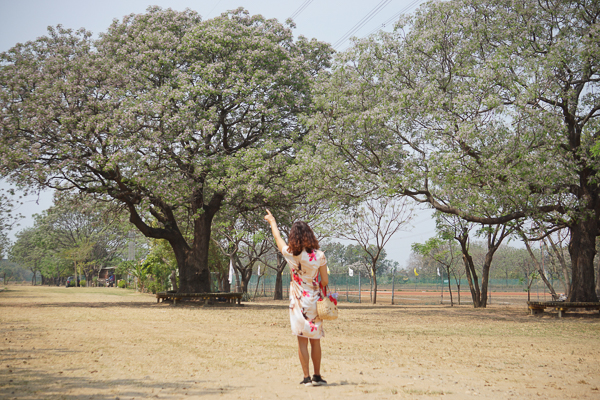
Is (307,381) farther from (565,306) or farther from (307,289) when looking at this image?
(565,306)

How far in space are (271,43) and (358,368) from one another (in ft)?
49.7

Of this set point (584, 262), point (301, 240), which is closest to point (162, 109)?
point (301, 240)

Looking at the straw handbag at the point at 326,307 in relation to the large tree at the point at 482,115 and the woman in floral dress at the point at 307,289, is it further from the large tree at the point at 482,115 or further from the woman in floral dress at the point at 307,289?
the large tree at the point at 482,115

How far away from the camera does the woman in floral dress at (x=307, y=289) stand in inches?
202

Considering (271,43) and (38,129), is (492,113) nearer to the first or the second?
(271,43)

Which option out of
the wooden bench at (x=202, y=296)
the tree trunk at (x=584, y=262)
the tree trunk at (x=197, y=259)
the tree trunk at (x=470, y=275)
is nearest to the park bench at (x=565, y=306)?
the tree trunk at (x=584, y=262)

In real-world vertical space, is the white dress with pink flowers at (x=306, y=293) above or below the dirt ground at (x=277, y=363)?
above

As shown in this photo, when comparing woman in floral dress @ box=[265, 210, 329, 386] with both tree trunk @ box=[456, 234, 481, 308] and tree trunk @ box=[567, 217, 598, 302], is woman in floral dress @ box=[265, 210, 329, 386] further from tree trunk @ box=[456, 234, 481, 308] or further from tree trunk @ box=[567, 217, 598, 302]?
tree trunk @ box=[456, 234, 481, 308]

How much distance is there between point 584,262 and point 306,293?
14324 mm

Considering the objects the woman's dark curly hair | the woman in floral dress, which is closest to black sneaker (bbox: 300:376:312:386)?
the woman in floral dress

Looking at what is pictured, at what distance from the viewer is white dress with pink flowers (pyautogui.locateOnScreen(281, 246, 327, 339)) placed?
5133mm

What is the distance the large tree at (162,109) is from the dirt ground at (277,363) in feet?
23.6

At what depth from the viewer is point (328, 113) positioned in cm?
1802

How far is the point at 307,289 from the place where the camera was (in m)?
5.23
